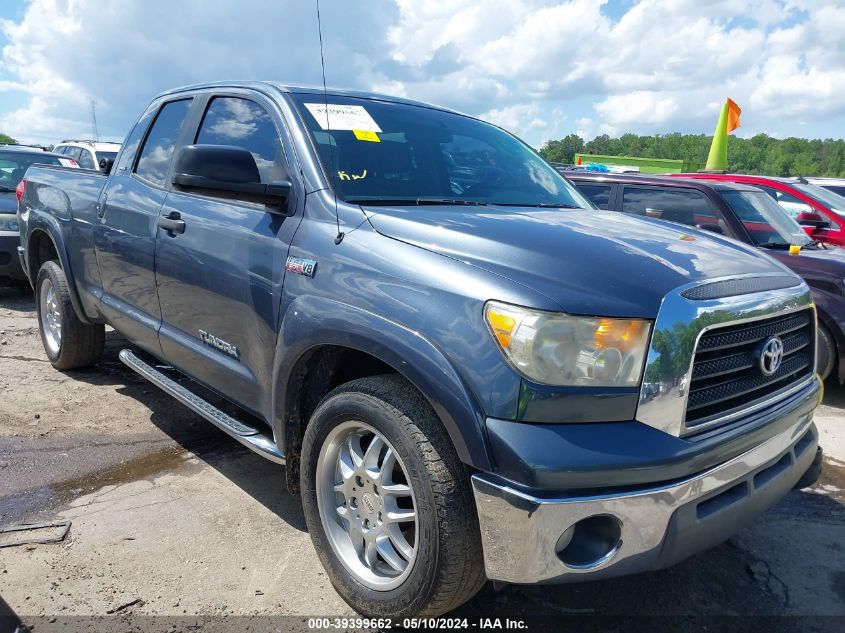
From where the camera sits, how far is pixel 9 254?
762 centimetres

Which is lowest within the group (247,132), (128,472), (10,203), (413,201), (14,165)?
(128,472)

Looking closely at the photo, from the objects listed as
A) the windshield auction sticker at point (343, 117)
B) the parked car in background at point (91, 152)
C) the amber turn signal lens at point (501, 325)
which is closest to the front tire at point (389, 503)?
the amber turn signal lens at point (501, 325)

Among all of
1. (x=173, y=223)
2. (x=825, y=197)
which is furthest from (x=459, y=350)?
(x=825, y=197)

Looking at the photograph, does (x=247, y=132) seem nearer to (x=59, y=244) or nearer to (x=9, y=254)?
(x=59, y=244)

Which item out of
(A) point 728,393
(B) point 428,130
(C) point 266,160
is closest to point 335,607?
(A) point 728,393

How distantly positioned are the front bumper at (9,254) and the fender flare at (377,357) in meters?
6.36

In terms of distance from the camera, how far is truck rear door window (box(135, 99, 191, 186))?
12.4 ft

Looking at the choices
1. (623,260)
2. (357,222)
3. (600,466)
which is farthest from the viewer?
(357,222)

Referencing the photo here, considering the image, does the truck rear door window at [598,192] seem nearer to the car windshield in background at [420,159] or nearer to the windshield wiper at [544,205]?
the car windshield in background at [420,159]

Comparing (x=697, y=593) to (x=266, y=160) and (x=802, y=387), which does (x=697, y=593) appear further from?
(x=266, y=160)

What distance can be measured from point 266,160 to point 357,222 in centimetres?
82

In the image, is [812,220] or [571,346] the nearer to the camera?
[571,346]

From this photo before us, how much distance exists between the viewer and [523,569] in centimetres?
192

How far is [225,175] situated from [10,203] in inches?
259
